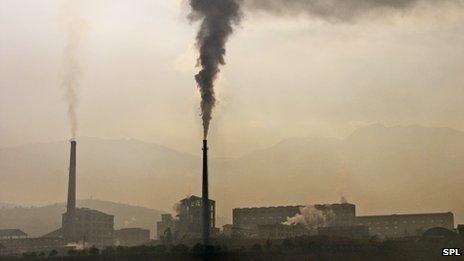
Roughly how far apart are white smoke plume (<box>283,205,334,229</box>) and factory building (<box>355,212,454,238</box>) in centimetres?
805

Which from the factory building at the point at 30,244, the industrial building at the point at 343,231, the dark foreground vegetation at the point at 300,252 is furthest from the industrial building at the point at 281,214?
the dark foreground vegetation at the point at 300,252

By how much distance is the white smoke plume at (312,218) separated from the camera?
137 m

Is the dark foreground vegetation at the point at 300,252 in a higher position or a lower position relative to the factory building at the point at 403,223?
lower

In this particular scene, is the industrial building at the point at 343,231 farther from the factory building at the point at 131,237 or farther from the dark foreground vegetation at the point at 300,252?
the factory building at the point at 131,237

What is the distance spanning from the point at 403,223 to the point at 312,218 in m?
21.7

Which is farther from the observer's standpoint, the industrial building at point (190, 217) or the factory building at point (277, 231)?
the factory building at point (277, 231)

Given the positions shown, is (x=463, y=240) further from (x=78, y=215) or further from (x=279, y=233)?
(x=78, y=215)

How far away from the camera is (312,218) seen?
139 metres

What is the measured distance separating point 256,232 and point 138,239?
35.4 metres

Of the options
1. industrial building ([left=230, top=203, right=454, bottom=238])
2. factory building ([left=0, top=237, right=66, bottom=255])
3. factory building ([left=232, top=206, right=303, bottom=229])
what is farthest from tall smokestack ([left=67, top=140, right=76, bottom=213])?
factory building ([left=232, top=206, right=303, bottom=229])

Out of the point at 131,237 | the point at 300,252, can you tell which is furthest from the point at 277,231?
the point at 300,252

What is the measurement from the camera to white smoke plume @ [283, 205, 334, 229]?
5408 inches

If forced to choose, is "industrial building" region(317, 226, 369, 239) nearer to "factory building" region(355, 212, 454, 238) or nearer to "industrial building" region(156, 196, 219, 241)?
"industrial building" region(156, 196, 219, 241)

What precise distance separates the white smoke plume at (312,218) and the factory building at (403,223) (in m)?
8.05
